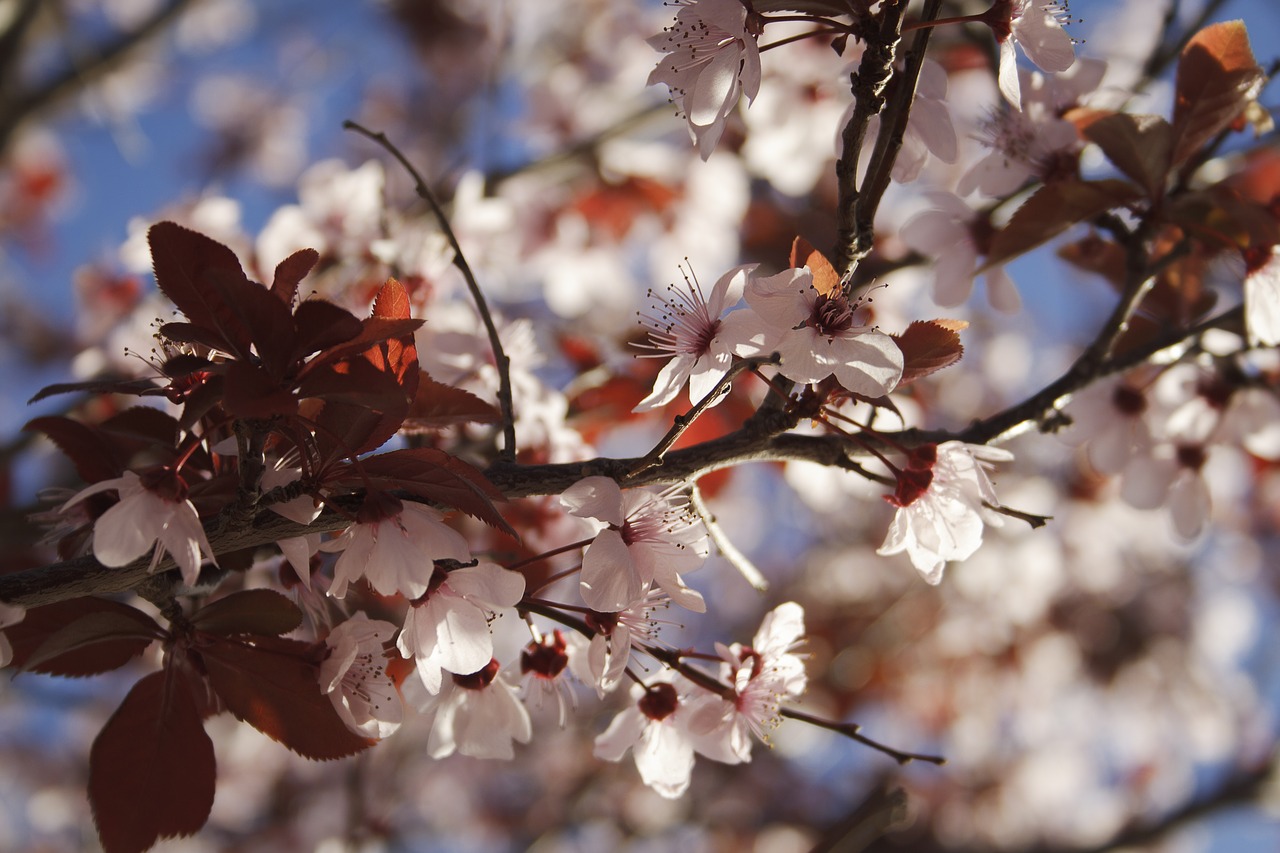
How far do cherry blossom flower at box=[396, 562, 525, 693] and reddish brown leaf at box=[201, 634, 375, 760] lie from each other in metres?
0.10

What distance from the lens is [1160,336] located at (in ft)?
3.51

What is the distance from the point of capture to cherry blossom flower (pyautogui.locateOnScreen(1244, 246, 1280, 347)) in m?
0.97

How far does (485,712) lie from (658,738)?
174mm

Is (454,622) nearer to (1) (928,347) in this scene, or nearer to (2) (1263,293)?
(1) (928,347)

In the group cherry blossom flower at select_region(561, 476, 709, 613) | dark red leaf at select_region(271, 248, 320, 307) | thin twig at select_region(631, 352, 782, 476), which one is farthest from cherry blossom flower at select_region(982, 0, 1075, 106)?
dark red leaf at select_region(271, 248, 320, 307)

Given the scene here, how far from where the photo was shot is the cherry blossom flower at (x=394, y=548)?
714 mm

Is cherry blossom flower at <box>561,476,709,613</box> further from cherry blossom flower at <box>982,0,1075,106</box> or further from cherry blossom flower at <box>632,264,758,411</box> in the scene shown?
cherry blossom flower at <box>982,0,1075,106</box>

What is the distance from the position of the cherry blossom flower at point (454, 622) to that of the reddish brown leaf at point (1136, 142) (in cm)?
74

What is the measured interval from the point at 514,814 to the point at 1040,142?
4455 mm

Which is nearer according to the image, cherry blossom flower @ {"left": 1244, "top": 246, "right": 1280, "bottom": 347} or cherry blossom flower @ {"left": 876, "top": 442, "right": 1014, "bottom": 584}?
cherry blossom flower @ {"left": 876, "top": 442, "right": 1014, "bottom": 584}

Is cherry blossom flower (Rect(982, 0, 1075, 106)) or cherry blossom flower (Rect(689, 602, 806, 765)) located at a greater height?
cherry blossom flower (Rect(982, 0, 1075, 106))

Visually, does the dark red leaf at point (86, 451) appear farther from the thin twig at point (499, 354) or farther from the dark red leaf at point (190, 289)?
the thin twig at point (499, 354)

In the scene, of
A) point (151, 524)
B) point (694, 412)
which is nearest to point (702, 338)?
point (694, 412)

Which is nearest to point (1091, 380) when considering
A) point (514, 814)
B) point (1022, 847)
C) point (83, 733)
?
point (1022, 847)
